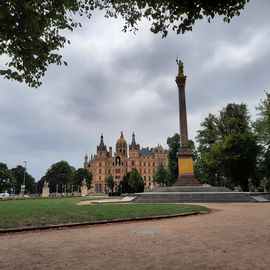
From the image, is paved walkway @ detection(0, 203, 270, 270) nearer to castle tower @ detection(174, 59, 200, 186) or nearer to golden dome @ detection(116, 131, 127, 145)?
castle tower @ detection(174, 59, 200, 186)

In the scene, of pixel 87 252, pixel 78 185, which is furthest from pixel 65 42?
pixel 78 185

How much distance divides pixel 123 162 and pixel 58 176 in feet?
128


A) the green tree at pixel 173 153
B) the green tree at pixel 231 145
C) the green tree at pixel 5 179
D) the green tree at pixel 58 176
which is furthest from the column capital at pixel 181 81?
the green tree at pixel 58 176

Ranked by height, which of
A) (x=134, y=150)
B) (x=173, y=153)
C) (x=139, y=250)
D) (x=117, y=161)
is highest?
(x=134, y=150)

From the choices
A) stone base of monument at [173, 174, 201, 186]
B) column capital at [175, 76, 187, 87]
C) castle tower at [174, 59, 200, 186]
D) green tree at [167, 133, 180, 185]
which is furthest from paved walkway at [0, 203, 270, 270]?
green tree at [167, 133, 180, 185]

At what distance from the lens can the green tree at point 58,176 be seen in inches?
5517

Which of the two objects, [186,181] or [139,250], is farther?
[186,181]

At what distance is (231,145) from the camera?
49500mm

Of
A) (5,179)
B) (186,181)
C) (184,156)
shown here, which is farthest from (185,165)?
(5,179)

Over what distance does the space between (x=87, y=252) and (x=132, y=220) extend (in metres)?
8.46

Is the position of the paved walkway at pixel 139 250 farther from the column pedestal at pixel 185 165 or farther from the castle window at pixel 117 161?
the castle window at pixel 117 161

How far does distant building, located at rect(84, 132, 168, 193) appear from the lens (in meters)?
167

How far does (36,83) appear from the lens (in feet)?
39.9

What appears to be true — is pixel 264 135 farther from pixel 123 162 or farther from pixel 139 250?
pixel 123 162
